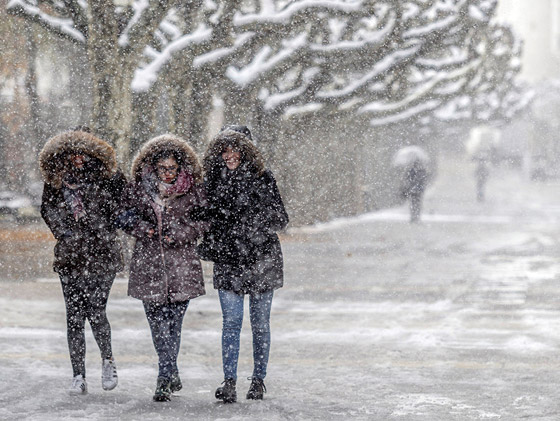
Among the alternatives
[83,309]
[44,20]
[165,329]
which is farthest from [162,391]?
[44,20]

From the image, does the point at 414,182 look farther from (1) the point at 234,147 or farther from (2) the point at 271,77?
(1) the point at 234,147

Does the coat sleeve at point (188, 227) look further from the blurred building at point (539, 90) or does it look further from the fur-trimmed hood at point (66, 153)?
the blurred building at point (539, 90)

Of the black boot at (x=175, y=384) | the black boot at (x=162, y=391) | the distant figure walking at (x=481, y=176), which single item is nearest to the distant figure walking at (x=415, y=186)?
the distant figure walking at (x=481, y=176)

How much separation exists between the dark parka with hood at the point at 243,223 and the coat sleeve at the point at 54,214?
83cm

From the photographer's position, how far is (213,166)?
5898 mm

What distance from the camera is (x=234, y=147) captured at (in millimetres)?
5824

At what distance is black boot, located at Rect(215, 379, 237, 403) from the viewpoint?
5.82 m

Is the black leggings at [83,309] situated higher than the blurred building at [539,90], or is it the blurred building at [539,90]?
the blurred building at [539,90]

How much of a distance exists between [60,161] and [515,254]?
10634 mm

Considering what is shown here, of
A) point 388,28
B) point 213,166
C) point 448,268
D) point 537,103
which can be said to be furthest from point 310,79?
point 537,103

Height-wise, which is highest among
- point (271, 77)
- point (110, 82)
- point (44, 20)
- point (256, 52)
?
point (256, 52)

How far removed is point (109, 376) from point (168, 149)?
1.43 metres

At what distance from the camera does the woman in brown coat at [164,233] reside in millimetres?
5801

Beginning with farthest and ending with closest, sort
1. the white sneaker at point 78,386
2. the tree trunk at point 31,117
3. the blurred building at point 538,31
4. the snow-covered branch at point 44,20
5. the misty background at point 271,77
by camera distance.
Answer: the blurred building at point 538,31 < the tree trunk at point 31,117 < the snow-covered branch at point 44,20 < the misty background at point 271,77 < the white sneaker at point 78,386
